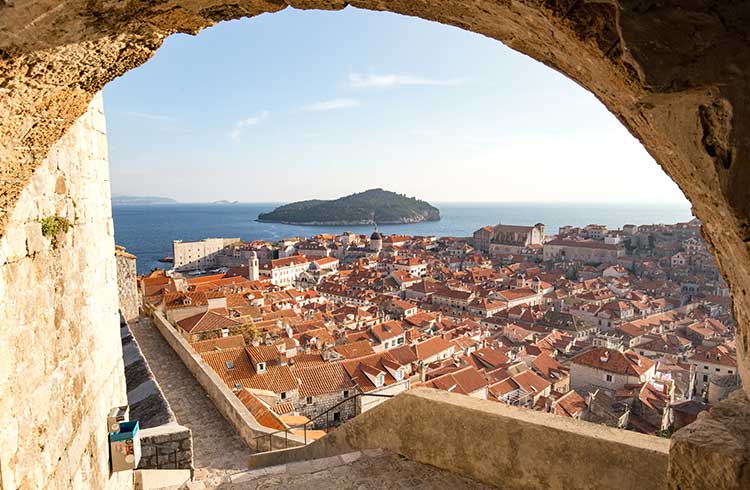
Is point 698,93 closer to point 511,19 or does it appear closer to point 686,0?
point 686,0

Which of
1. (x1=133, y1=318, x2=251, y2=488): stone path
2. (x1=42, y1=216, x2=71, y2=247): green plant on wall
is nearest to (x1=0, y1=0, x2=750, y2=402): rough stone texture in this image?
(x1=42, y1=216, x2=71, y2=247): green plant on wall

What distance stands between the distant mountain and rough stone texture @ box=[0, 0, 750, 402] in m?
157

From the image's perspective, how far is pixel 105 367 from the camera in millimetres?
3201

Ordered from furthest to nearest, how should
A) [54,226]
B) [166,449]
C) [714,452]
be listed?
[166,449], [54,226], [714,452]

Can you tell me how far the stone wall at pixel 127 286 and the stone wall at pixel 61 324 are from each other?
357 inches

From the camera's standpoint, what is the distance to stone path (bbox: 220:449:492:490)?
367 cm

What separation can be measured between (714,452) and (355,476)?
9.73 feet

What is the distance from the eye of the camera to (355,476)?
379 cm

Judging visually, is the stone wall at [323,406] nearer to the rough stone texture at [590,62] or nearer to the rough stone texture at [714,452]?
the rough stone texture at [714,452]

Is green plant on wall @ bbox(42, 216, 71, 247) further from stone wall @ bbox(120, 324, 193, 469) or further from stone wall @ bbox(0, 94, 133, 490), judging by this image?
stone wall @ bbox(120, 324, 193, 469)

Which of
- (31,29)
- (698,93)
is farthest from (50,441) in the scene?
(698,93)

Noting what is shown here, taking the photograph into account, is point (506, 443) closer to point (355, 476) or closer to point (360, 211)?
point (355, 476)

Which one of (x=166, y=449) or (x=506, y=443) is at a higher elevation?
(x=506, y=443)

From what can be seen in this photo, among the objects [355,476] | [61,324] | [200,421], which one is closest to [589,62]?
[61,324]
